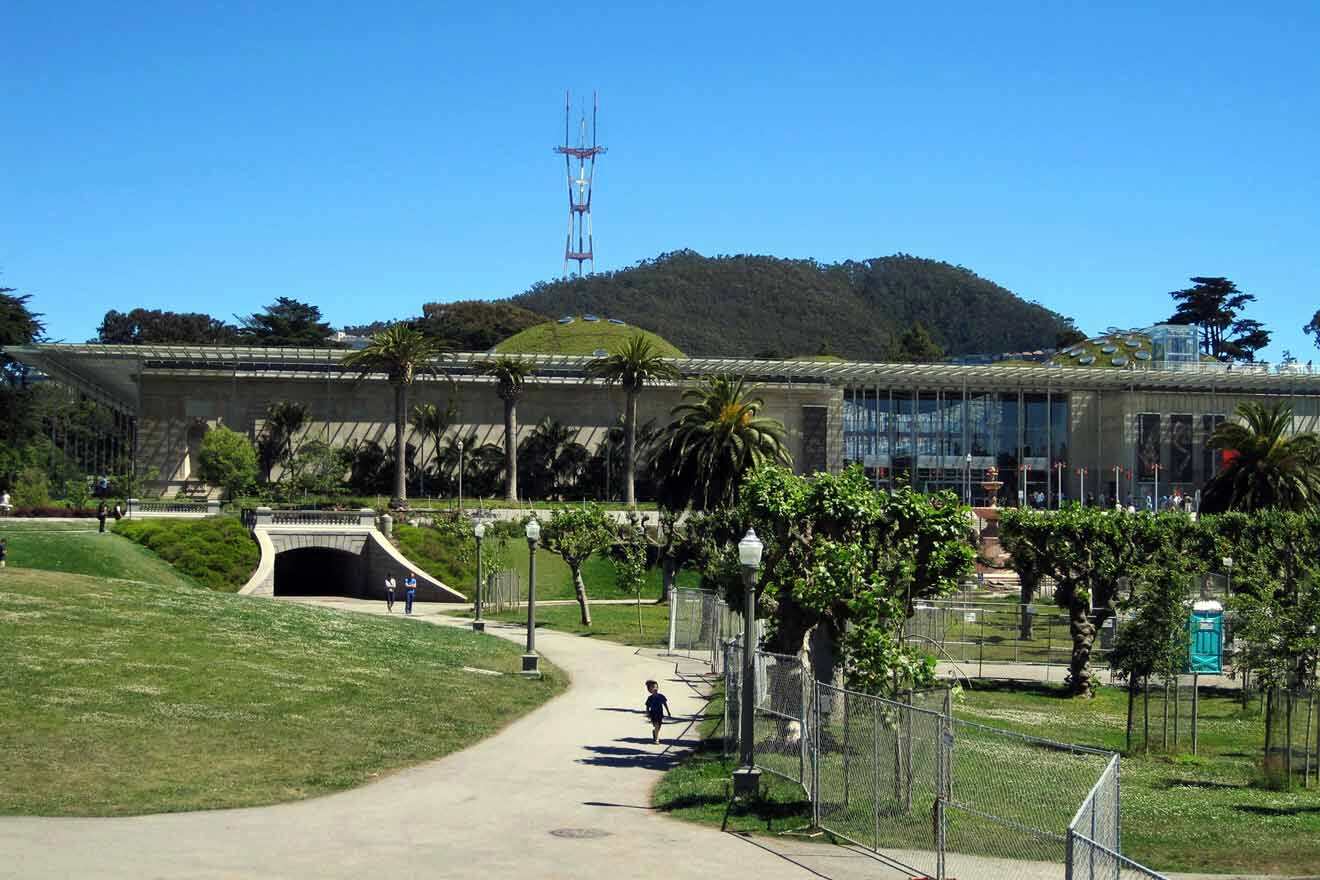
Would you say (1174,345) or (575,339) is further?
(575,339)

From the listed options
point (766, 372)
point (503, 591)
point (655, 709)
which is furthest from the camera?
point (766, 372)

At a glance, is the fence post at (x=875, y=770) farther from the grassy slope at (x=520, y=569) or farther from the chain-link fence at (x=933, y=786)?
the grassy slope at (x=520, y=569)

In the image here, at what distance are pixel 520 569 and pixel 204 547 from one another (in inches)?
565

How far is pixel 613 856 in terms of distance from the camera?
1786cm

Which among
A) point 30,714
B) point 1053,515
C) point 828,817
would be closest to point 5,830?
point 30,714

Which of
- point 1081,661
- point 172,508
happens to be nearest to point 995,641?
point 1081,661

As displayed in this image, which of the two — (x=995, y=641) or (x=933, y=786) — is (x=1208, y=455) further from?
(x=933, y=786)

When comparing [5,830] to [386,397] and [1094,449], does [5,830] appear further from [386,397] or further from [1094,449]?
[1094,449]

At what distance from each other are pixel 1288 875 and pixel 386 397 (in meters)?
87.6

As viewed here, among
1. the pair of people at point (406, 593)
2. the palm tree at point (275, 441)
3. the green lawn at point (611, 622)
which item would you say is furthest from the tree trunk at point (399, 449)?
the green lawn at point (611, 622)

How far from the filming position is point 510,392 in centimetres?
9156

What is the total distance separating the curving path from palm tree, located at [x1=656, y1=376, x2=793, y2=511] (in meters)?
29.4

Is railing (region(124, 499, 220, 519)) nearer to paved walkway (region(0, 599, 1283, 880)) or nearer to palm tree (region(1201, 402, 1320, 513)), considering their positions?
palm tree (region(1201, 402, 1320, 513))

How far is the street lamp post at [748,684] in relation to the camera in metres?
21.1
